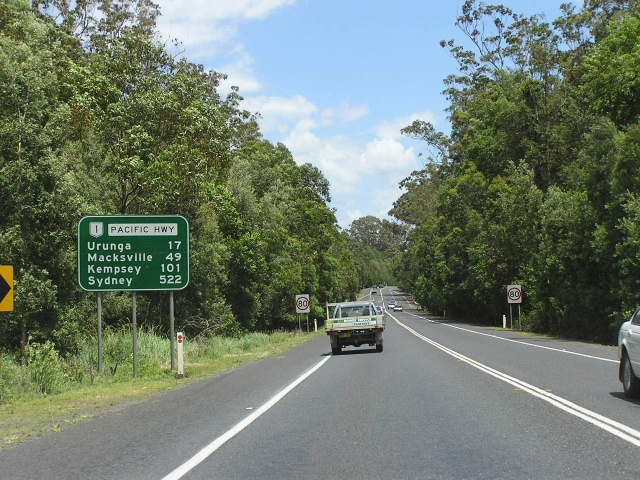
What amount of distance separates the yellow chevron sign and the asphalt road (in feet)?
8.92

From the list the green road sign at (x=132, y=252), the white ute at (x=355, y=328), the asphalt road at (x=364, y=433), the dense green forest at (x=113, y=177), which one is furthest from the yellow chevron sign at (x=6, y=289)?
the white ute at (x=355, y=328)

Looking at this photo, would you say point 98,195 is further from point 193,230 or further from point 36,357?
point 36,357

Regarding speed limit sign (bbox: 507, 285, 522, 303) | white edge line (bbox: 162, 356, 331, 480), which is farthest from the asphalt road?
speed limit sign (bbox: 507, 285, 522, 303)

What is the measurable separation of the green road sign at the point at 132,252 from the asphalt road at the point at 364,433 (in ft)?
15.2

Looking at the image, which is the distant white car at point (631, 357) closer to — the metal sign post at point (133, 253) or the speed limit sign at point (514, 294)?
the metal sign post at point (133, 253)

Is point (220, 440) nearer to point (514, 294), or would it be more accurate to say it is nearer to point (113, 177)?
point (113, 177)

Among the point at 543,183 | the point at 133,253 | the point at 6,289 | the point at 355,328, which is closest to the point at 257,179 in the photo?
the point at 543,183

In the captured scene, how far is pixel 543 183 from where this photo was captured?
64500 millimetres

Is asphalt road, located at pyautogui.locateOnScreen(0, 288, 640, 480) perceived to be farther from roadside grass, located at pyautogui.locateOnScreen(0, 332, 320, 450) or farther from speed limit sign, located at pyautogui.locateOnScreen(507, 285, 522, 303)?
speed limit sign, located at pyautogui.locateOnScreen(507, 285, 522, 303)

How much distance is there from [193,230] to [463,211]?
1727 inches

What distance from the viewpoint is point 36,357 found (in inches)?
655

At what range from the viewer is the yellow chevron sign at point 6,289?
1234 cm

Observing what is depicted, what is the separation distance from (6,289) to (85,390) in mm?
4344

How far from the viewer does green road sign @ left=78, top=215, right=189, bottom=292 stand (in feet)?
63.0
